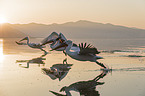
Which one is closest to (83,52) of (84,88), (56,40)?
(56,40)

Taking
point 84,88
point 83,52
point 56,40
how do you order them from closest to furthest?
1. point 84,88
2. point 83,52
3. point 56,40

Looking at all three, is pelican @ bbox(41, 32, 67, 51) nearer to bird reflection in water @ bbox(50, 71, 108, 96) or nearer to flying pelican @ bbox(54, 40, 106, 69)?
flying pelican @ bbox(54, 40, 106, 69)

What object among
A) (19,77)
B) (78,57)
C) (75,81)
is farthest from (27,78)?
(78,57)

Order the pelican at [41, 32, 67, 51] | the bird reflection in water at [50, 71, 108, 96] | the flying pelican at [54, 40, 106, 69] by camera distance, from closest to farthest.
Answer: the bird reflection in water at [50, 71, 108, 96], the flying pelican at [54, 40, 106, 69], the pelican at [41, 32, 67, 51]

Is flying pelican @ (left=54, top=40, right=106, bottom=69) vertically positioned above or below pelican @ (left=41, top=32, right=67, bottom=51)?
below

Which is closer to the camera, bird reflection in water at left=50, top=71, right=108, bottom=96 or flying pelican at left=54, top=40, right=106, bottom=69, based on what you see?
bird reflection in water at left=50, top=71, right=108, bottom=96

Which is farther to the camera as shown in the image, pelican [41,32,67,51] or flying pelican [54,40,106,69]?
pelican [41,32,67,51]

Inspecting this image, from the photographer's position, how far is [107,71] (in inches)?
530

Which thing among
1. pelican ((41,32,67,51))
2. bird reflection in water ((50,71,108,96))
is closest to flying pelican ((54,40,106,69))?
pelican ((41,32,67,51))

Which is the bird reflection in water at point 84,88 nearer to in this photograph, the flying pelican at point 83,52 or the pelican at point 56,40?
the flying pelican at point 83,52

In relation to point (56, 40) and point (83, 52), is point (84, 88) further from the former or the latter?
point (56, 40)

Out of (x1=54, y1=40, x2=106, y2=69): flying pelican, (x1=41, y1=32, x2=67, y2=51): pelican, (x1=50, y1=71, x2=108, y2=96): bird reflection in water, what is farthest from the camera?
(x1=41, y1=32, x2=67, y2=51): pelican

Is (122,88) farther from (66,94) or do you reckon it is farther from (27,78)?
(27,78)

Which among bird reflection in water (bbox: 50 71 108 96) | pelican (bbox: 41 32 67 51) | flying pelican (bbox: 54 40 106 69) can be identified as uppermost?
pelican (bbox: 41 32 67 51)
